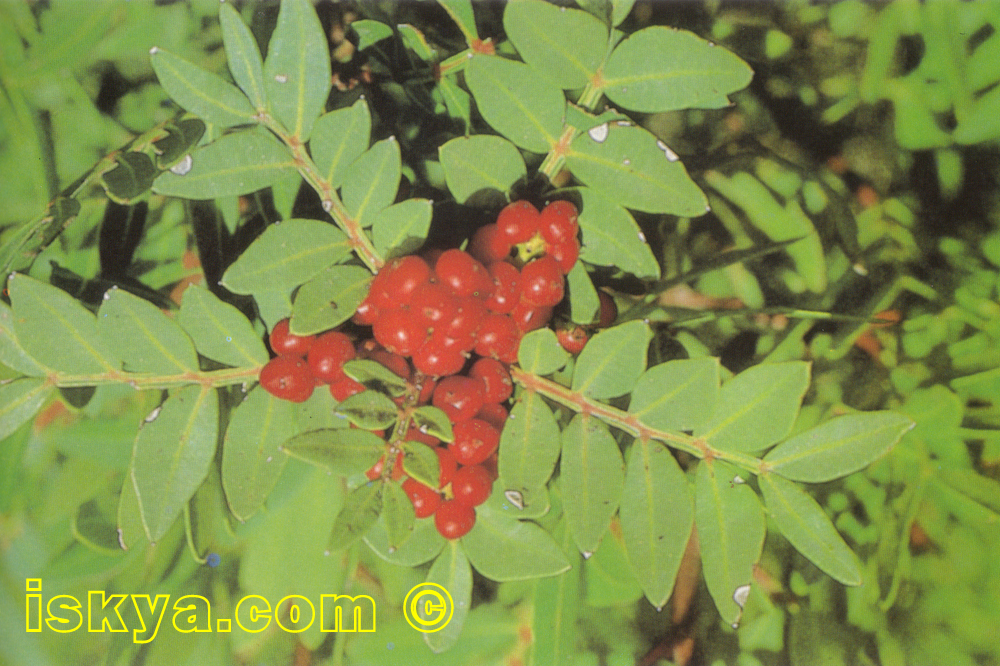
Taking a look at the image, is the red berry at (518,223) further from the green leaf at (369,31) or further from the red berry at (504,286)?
the green leaf at (369,31)

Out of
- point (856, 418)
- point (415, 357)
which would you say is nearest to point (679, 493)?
point (856, 418)

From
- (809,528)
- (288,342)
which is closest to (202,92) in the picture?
(288,342)

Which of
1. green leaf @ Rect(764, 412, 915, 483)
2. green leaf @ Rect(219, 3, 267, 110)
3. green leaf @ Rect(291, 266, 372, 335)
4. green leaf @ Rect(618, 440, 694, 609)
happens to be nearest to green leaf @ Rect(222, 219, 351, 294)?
green leaf @ Rect(291, 266, 372, 335)

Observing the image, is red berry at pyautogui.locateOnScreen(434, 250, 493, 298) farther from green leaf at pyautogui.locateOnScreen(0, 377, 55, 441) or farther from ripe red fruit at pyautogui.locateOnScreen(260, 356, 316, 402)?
green leaf at pyautogui.locateOnScreen(0, 377, 55, 441)

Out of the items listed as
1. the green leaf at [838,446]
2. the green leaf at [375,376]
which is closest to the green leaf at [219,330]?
the green leaf at [375,376]

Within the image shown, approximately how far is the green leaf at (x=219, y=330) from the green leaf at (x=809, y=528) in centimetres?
49

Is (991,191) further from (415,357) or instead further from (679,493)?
(415,357)

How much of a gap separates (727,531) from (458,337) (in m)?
0.31

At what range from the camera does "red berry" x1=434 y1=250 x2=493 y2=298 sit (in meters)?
0.47

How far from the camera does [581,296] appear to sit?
585 millimetres

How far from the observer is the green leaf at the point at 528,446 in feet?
1.77

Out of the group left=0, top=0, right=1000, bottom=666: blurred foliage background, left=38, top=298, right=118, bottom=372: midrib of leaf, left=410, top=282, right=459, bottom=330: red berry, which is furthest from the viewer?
left=0, top=0, right=1000, bottom=666: blurred foliage background

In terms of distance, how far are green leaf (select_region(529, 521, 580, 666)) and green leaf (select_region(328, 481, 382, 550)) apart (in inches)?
10.7

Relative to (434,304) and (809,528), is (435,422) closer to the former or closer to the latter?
(434,304)
